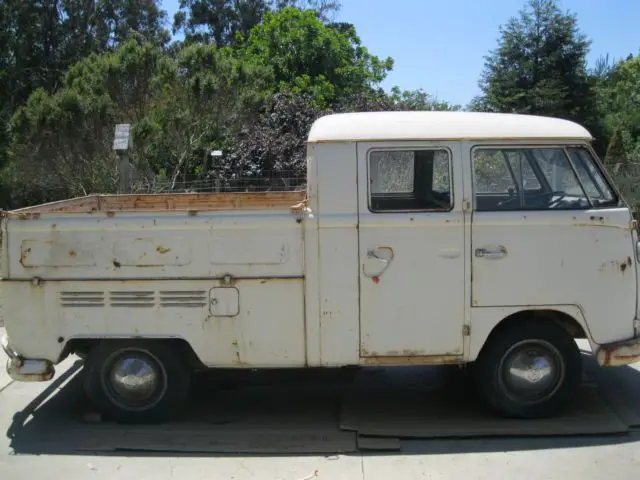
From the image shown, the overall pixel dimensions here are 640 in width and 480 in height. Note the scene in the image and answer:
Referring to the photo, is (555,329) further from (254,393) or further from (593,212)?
(254,393)

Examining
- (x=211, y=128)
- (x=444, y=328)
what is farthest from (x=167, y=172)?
(x=444, y=328)

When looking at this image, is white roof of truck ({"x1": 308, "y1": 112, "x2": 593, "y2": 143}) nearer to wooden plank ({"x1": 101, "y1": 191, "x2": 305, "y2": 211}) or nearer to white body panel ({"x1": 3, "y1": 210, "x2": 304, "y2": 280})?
white body panel ({"x1": 3, "y1": 210, "x2": 304, "y2": 280})

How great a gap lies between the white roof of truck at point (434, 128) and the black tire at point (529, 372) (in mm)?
1387

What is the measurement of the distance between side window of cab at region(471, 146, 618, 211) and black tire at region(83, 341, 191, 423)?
103 inches

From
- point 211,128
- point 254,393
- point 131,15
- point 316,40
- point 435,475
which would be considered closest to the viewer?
point 435,475

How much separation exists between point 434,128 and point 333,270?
1257 mm

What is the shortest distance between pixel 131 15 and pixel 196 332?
28.2 m

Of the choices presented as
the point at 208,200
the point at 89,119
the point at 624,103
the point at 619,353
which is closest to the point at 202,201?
the point at 208,200

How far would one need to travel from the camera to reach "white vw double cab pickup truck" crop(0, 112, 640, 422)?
481 centimetres

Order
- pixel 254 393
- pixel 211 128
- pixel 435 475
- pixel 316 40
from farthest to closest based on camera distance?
pixel 316 40 → pixel 211 128 → pixel 254 393 → pixel 435 475

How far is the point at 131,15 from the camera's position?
2998cm

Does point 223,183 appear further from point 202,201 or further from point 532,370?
point 532,370

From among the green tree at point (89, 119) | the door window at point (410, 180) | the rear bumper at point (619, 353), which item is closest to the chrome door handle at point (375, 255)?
the door window at point (410, 180)

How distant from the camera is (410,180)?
17.1 ft
